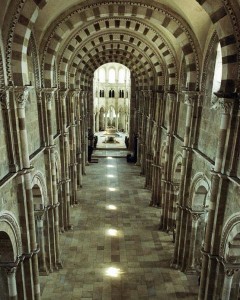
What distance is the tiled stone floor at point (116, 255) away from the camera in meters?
11.8

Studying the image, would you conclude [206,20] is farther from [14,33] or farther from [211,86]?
[14,33]

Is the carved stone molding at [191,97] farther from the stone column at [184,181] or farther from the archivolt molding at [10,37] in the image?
the archivolt molding at [10,37]

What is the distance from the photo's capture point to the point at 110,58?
28.8 m

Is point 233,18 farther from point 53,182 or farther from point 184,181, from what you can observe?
point 53,182

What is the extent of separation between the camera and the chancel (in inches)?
307

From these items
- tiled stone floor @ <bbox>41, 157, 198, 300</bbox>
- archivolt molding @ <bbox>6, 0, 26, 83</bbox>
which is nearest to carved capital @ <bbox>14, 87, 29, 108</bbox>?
archivolt molding @ <bbox>6, 0, 26, 83</bbox>

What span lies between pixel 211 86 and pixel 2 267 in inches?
348

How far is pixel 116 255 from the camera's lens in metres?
14.3

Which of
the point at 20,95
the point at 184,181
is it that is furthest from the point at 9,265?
the point at 184,181

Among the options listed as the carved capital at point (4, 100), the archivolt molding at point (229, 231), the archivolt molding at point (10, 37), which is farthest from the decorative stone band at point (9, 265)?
the archivolt molding at point (229, 231)

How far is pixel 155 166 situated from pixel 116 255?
6.82 meters

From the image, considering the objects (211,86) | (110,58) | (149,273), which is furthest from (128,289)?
(110,58)

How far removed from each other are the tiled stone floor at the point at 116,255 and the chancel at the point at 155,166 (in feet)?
0.20

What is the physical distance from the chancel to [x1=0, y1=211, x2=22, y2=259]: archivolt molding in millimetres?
44
